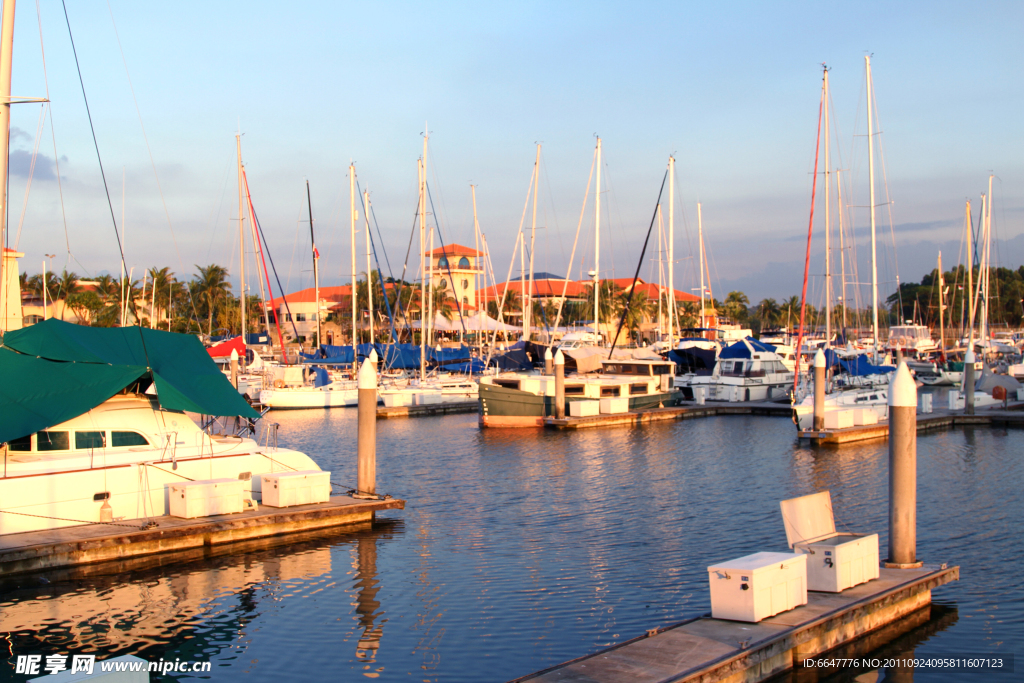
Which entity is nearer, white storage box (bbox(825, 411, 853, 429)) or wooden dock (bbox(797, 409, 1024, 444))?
white storage box (bbox(825, 411, 853, 429))

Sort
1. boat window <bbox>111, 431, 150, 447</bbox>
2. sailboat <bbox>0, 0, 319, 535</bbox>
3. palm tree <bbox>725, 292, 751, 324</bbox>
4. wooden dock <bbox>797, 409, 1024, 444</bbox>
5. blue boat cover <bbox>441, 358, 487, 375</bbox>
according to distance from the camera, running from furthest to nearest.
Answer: palm tree <bbox>725, 292, 751, 324</bbox> < blue boat cover <bbox>441, 358, 487, 375</bbox> < wooden dock <bbox>797, 409, 1024, 444</bbox> < boat window <bbox>111, 431, 150, 447</bbox> < sailboat <bbox>0, 0, 319, 535</bbox>

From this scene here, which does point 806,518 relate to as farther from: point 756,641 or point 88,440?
point 88,440

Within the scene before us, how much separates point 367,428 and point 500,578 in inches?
206

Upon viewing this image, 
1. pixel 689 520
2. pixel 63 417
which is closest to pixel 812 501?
pixel 689 520

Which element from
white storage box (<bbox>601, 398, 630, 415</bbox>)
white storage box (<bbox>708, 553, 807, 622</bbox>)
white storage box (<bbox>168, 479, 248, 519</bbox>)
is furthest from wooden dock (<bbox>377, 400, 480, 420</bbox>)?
white storage box (<bbox>708, 553, 807, 622</bbox>)

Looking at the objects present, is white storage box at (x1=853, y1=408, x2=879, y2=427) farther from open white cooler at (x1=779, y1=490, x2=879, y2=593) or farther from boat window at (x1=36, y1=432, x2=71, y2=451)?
boat window at (x1=36, y1=432, x2=71, y2=451)

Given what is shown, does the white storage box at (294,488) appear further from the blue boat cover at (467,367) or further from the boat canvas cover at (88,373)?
the blue boat cover at (467,367)

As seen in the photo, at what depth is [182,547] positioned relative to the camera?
51.9 feet

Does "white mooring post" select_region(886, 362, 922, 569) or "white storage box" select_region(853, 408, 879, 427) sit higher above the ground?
"white mooring post" select_region(886, 362, 922, 569)

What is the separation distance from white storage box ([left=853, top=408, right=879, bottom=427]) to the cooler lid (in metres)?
24.1

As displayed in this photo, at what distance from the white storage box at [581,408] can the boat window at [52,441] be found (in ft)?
87.5

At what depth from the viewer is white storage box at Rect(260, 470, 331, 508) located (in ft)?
58.1

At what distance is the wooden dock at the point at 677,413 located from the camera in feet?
128

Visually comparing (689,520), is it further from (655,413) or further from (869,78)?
(869,78)
